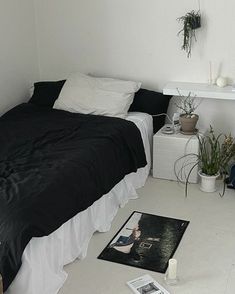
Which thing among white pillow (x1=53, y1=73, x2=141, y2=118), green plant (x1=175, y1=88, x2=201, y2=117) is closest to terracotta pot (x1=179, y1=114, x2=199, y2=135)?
green plant (x1=175, y1=88, x2=201, y2=117)

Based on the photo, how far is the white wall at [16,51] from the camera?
359 centimetres

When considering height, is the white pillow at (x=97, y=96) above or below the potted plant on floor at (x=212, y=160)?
above

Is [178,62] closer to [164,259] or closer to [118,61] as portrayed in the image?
[118,61]

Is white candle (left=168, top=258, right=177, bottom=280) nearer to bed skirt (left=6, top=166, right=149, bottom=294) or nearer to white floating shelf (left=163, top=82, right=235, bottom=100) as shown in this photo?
bed skirt (left=6, top=166, right=149, bottom=294)

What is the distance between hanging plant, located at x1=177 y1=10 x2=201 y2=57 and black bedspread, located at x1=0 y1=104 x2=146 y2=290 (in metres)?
0.85

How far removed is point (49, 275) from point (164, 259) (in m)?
0.71

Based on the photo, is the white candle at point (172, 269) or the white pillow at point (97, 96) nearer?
the white candle at point (172, 269)

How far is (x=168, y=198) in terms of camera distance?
3.22 meters

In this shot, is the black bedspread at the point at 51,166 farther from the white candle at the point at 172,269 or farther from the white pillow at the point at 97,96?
the white candle at the point at 172,269

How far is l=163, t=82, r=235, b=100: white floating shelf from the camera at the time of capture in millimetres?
3211

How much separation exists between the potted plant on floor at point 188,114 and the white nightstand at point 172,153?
2.6 inches

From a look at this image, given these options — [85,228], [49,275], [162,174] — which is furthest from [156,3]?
[49,275]

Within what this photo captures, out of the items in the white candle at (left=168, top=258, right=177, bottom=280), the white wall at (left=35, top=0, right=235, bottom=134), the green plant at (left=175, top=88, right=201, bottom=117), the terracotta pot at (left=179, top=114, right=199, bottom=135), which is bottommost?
the white candle at (left=168, top=258, right=177, bottom=280)

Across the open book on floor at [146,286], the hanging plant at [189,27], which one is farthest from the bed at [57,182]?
the hanging plant at [189,27]
